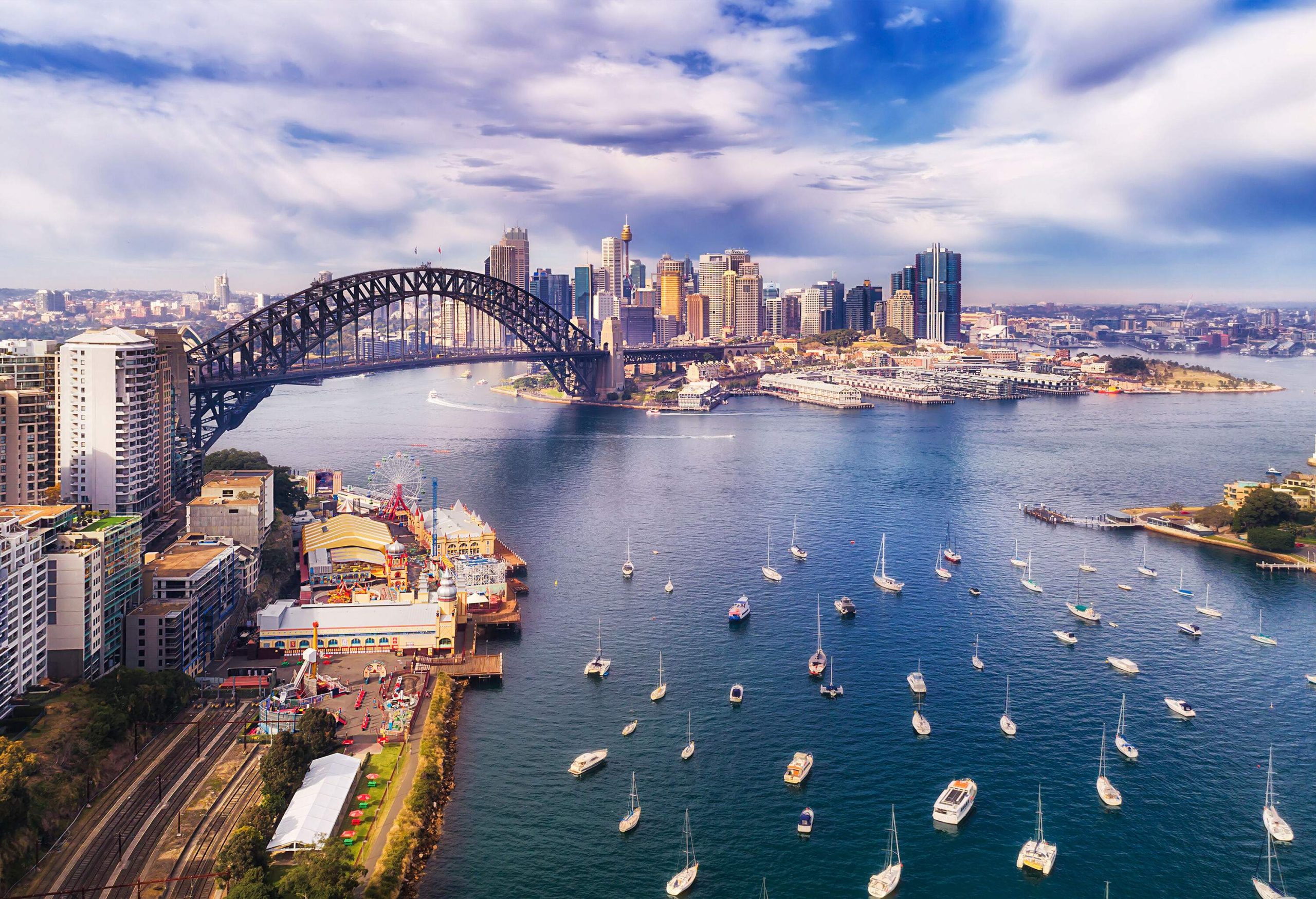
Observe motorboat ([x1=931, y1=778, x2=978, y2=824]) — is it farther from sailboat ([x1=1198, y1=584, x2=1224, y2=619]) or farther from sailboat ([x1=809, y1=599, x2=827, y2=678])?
sailboat ([x1=1198, y1=584, x2=1224, y2=619])

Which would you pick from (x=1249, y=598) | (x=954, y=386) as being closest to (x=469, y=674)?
(x=1249, y=598)

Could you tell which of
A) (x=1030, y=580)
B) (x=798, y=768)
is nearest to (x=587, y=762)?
(x=798, y=768)

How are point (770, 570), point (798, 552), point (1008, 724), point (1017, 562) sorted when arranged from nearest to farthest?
1. point (1008, 724)
2. point (770, 570)
3. point (1017, 562)
4. point (798, 552)

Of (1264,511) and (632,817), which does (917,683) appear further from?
(1264,511)

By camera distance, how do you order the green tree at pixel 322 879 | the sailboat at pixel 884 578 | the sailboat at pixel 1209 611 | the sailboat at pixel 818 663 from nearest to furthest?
the green tree at pixel 322 879 < the sailboat at pixel 818 663 < the sailboat at pixel 1209 611 < the sailboat at pixel 884 578

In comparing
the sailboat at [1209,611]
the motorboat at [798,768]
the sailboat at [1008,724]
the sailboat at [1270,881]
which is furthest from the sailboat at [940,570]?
the sailboat at [1270,881]

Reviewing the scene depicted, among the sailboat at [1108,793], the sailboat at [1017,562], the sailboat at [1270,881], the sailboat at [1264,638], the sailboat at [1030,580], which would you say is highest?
the sailboat at [1017,562]

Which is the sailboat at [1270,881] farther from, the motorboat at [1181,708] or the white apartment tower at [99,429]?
the white apartment tower at [99,429]

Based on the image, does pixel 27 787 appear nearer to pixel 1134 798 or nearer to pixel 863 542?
pixel 1134 798
